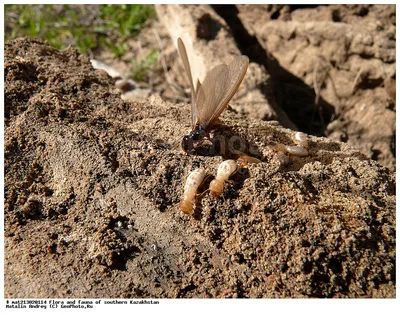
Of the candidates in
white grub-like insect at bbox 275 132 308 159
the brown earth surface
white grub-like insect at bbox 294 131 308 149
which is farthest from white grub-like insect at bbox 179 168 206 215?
white grub-like insect at bbox 294 131 308 149

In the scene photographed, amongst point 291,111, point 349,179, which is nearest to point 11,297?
point 349,179

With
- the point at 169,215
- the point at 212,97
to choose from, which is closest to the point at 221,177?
the point at 169,215

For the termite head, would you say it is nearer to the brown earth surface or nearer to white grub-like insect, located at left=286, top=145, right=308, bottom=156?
the brown earth surface

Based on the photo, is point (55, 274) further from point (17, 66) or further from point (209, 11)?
point (209, 11)

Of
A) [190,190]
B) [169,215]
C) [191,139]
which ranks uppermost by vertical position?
[191,139]

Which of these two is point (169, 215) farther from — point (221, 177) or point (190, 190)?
point (221, 177)

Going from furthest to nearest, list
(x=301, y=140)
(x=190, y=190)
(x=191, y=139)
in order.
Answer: (x=301, y=140) → (x=191, y=139) → (x=190, y=190)
